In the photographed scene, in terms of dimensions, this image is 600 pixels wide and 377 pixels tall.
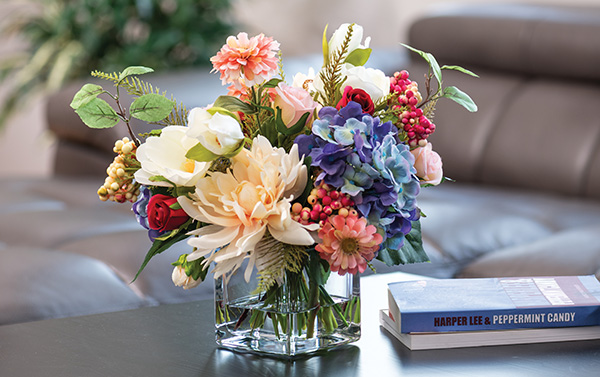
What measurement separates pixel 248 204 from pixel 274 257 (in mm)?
53

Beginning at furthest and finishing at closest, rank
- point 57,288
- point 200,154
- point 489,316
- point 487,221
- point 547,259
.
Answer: point 487,221, point 547,259, point 57,288, point 489,316, point 200,154

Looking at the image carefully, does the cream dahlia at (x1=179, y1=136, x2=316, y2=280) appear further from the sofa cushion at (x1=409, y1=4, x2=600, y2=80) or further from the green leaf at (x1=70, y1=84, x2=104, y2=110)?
the sofa cushion at (x1=409, y1=4, x2=600, y2=80)

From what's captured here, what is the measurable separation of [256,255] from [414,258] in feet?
0.53

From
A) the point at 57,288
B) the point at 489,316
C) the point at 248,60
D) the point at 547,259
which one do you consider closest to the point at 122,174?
the point at 248,60

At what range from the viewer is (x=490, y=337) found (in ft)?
2.69

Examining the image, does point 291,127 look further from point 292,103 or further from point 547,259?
point 547,259

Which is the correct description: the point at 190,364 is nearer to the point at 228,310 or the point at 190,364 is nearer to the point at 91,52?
the point at 228,310

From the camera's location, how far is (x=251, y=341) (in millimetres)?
798

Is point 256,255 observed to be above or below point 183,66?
below

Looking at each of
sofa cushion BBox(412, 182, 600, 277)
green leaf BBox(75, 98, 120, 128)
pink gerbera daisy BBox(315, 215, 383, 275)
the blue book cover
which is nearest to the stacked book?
the blue book cover

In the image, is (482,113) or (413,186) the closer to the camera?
(413,186)

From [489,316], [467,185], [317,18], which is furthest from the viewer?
[317,18]

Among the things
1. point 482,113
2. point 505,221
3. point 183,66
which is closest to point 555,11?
point 482,113

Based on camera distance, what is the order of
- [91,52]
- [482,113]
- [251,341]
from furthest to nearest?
1. [91,52]
2. [482,113]
3. [251,341]
